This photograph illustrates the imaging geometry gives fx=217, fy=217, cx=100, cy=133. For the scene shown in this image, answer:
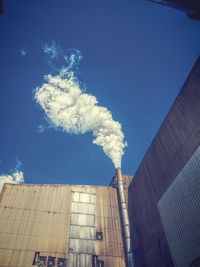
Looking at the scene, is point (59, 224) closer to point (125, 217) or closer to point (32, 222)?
point (32, 222)

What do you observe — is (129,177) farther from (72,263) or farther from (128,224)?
(72,263)

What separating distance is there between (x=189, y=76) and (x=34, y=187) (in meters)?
16.7

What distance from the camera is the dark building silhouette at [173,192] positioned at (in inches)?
450

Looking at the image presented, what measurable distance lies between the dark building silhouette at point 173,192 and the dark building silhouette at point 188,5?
6410 mm

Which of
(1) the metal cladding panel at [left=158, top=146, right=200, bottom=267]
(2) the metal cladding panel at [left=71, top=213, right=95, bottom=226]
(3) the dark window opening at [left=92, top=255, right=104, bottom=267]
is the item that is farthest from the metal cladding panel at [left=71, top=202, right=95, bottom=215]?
(1) the metal cladding panel at [left=158, top=146, right=200, bottom=267]

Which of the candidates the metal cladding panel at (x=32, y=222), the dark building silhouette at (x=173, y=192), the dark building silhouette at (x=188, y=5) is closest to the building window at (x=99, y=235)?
the metal cladding panel at (x=32, y=222)

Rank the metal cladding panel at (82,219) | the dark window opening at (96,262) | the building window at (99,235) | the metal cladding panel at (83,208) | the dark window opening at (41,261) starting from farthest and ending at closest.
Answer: the metal cladding panel at (83,208) → the metal cladding panel at (82,219) → the building window at (99,235) → the dark window opening at (96,262) → the dark window opening at (41,261)

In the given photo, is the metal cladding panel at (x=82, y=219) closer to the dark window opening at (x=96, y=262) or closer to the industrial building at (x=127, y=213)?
the industrial building at (x=127, y=213)

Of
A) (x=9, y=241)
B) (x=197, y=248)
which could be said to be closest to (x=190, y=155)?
(x=197, y=248)

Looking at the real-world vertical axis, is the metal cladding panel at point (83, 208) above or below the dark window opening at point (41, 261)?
above

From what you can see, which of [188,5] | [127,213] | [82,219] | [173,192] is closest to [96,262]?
[82,219]

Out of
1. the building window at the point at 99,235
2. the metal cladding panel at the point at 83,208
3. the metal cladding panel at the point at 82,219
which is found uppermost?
the metal cladding panel at the point at 83,208

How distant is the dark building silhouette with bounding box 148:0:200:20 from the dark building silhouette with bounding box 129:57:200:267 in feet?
21.0

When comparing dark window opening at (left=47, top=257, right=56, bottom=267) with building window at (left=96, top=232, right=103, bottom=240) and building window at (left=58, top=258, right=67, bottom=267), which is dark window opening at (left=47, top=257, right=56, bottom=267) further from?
building window at (left=96, top=232, right=103, bottom=240)
